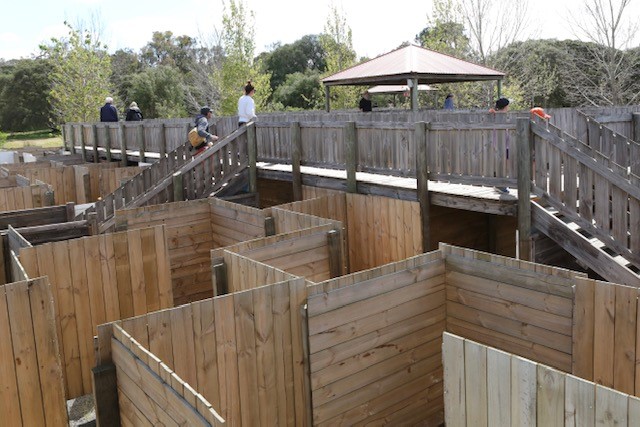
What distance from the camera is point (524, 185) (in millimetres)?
7879

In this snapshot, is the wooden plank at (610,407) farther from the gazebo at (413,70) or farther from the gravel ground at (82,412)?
the gazebo at (413,70)

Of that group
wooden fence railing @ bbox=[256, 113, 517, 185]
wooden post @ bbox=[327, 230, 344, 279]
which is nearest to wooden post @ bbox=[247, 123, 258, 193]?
wooden fence railing @ bbox=[256, 113, 517, 185]

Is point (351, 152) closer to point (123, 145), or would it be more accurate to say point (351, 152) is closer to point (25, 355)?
point (25, 355)

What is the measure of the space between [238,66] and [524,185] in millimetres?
30860

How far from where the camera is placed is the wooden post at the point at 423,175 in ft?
30.0

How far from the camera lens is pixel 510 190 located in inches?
350

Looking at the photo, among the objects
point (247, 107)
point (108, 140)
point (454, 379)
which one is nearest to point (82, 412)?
point (454, 379)

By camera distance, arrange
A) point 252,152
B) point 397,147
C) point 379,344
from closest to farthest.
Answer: point 379,344
point 397,147
point 252,152

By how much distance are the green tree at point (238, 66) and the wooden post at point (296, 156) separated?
2493 centimetres

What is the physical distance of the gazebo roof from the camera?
53.0ft

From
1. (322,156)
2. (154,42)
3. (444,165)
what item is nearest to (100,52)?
(322,156)

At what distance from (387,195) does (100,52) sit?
32.6 metres

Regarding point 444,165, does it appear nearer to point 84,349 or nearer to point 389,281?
point 389,281

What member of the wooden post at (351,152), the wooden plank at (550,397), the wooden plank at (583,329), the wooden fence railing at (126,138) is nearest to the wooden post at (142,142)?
the wooden fence railing at (126,138)
